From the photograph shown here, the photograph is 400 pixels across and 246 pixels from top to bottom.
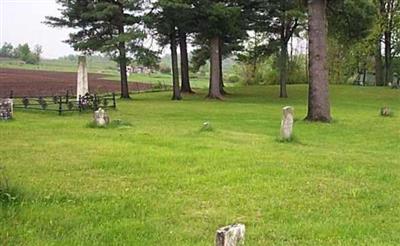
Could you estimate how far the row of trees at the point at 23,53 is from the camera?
368 feet

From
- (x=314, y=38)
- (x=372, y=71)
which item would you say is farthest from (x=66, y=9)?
(x=372, y=71)

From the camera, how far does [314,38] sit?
22.3 meters

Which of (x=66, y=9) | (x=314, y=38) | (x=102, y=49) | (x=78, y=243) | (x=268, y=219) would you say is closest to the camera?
(x=78, y=243)

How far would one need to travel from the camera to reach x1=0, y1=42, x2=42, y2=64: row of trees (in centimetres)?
11212

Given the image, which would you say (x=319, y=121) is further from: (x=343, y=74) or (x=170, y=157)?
(x=343, y=74)

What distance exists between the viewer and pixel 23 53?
373 feet

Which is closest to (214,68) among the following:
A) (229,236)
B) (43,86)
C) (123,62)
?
(123,62)

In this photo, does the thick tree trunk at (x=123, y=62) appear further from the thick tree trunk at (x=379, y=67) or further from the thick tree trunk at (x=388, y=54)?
the thick tree trunk at (x=379, y=67)

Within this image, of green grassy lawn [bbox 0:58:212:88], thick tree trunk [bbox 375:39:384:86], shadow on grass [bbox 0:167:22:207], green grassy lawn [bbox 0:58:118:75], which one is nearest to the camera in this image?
shadow on grass [bbox 0:167:22:207]

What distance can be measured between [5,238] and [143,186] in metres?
3.05

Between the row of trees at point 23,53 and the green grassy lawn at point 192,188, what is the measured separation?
10009cm

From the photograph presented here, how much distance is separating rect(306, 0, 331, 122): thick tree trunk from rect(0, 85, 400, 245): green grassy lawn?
6.00 m

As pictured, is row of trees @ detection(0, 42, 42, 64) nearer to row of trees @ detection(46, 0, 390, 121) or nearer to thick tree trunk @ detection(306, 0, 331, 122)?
row of trees @ detection(46, 0, 390, 121)

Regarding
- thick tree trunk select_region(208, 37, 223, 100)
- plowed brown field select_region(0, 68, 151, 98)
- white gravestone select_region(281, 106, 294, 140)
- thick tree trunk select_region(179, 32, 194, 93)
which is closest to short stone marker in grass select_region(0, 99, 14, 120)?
white gravestone select_region(281, 106, 294, 140)
